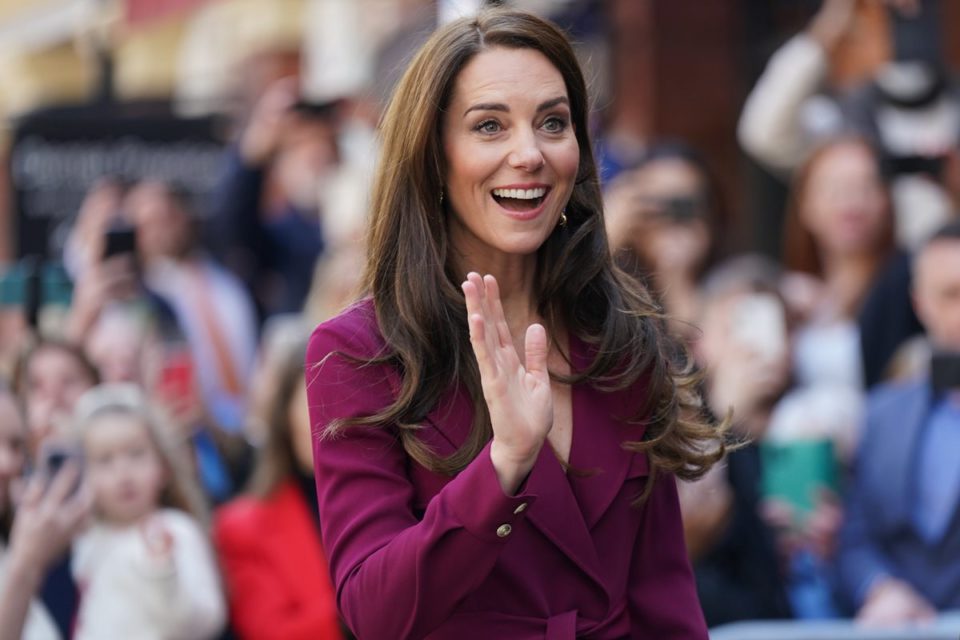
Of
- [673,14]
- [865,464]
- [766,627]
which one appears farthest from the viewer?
[673,14]


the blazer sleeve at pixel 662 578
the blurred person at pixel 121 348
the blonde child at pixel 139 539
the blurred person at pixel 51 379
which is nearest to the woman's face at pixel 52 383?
the blurred person at pixel 51 379

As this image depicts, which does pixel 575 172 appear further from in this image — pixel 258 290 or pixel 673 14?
pixel 673 14

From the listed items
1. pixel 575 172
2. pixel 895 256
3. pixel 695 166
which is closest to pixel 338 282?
pixel 695 166

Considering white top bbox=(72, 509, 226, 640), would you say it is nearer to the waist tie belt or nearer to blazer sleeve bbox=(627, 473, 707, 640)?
blazer sleeve bbox=(627, 473, 707, 640)

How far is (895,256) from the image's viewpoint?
7055 mm

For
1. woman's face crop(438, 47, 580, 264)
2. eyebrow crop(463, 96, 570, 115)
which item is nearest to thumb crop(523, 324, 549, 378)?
woman's face crop(438, 47, 580, 264)

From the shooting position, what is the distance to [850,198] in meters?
7.08

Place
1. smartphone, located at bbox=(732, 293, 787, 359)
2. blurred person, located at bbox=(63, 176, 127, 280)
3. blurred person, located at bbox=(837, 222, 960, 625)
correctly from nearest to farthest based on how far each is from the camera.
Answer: blurred person, located at bbox=(837, 222, 960, 625) → smartphone, located at bbox=(732, 293, 787, 359) → blurred person, located at bbox=(63, 176, 127, 280)

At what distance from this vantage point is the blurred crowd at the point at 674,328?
18.2 ft

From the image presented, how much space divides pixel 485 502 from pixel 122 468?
3.07 m

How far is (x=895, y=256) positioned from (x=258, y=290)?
3515mm

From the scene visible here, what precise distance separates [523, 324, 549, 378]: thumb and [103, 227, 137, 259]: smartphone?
5.31m

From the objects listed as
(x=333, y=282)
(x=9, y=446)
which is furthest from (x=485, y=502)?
(x=333, y=282)

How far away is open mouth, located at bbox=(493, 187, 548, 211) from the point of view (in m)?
3.02
